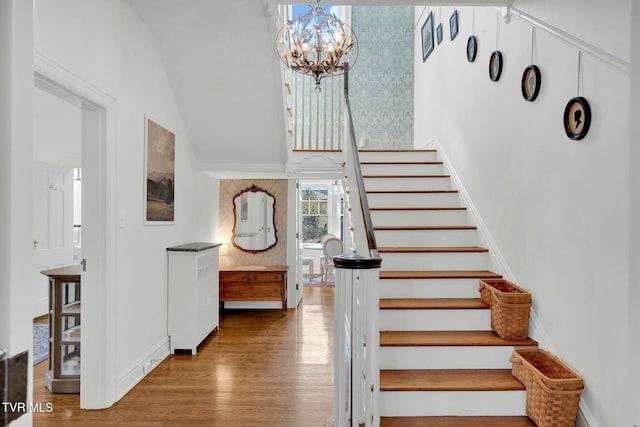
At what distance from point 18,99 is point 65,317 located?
2953mm

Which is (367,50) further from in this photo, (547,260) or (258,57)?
(547,260)

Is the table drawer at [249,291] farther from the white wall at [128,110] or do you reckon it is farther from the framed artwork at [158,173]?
the framed artwork at [158,173]

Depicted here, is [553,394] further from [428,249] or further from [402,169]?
[402,169]

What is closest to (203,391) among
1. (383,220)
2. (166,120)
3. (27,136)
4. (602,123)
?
(383,220)

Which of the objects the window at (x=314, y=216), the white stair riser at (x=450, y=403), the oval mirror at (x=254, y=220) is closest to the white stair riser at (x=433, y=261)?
the white stair riser at (x=450, y=403)

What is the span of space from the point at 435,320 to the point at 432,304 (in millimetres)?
114

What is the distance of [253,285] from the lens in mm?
5637

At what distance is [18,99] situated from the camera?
72cm

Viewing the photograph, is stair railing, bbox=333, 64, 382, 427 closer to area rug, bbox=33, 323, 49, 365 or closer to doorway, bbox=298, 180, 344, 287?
area rug, bbox=33, 323, 49, 365

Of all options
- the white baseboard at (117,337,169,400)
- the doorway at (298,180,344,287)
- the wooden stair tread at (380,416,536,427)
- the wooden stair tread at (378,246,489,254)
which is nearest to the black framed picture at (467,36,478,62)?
the wooden stair tread at (378,246,489,254)

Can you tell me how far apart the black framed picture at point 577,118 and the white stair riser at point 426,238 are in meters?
1.51

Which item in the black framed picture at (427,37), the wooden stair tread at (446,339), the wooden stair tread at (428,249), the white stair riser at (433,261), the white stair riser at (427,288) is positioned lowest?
the wooden stair tread at (446,339)

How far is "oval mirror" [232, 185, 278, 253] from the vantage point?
610cm

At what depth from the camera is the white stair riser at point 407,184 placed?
431cm
